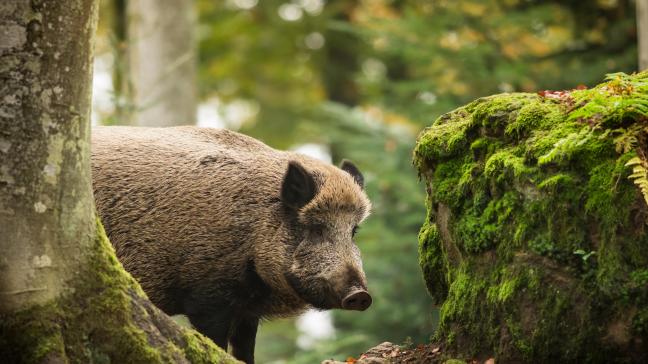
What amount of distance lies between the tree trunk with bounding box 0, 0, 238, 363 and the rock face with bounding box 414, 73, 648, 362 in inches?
74.5

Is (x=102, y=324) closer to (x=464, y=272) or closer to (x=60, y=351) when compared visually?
(x=60, y=351)

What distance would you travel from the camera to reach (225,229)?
6918 mm

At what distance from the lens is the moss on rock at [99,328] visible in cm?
414

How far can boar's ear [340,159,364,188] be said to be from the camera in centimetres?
797

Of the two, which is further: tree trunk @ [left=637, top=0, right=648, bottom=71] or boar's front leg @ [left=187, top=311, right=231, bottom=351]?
tree trunk @ [left=637, top=0, right=648, bottom=71]

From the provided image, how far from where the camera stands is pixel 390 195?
19.5m

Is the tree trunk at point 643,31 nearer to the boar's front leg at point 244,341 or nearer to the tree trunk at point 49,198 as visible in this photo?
the boar's front leg at point 244,341

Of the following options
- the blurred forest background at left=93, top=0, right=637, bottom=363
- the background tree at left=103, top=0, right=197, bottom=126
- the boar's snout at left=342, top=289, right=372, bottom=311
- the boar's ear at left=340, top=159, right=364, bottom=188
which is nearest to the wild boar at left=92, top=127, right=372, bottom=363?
the boar's snout at left=342, top=289, right=372, bottom=311

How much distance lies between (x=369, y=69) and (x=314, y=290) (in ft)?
63.1

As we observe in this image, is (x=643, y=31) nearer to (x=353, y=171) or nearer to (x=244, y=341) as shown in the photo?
(x=353, y=171)

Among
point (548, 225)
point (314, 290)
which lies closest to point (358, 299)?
point (314, 290)

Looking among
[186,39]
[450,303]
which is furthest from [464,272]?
[186,39]

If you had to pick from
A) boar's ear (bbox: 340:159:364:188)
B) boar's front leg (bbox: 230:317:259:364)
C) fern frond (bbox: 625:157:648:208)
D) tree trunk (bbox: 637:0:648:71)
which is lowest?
boar's front leg (bbox: 230:317:259:364)

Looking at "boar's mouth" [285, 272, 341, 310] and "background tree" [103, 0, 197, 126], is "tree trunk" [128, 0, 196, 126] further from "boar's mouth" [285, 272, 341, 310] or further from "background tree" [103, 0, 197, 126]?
"boar's mouth" [285, 272, 341, 310]
